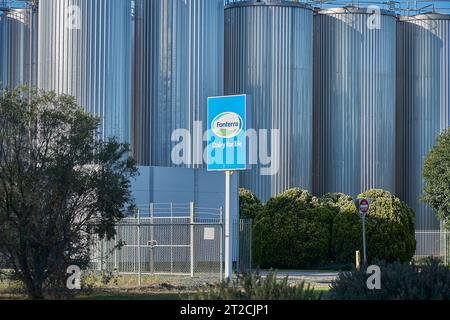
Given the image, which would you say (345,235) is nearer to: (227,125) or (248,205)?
(248,205)

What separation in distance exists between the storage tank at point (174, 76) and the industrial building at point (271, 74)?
59 millimetres

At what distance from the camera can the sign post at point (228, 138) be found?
2855cm

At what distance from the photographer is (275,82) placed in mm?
53125

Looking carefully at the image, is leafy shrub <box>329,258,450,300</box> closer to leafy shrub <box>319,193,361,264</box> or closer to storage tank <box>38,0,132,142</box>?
storage tank <box>38,0,132,142</box>

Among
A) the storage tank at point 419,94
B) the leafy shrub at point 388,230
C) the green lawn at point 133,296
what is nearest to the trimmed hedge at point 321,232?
the leafy shrub at point 388,230

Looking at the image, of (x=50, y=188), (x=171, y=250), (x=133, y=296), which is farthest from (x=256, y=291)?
(x=171, y=250)

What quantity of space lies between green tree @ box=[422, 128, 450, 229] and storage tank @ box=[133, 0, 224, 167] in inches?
473

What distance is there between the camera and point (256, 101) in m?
53.0

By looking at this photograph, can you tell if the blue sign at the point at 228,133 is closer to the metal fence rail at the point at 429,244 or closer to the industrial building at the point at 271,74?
the industrial building at the point at 271,74

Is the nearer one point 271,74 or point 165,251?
point 165,251

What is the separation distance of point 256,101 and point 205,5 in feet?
25.1

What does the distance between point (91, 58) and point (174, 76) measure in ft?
17.4

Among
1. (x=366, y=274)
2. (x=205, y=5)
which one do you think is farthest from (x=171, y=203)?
(x=366, y=274)

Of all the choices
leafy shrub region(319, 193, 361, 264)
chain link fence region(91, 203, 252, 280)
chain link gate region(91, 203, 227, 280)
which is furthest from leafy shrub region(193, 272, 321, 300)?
leafy shrub region(319, 193, 361, 264)
